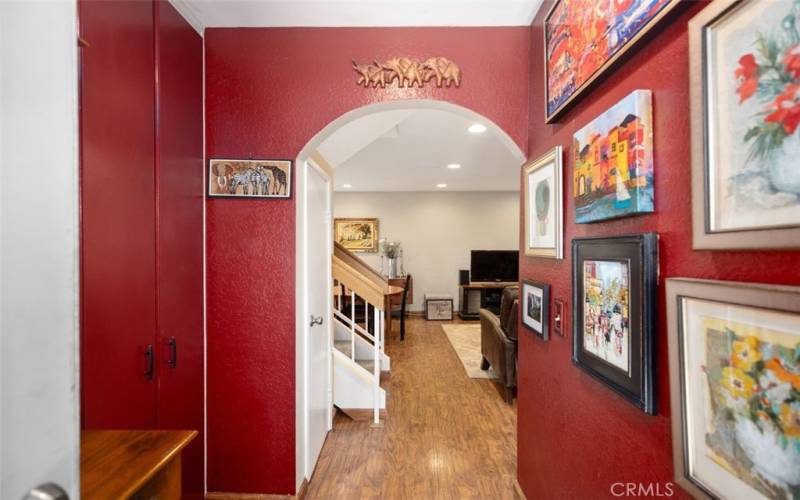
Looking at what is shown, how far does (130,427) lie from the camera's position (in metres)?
1.28

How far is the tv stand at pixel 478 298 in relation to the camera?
6.94 m

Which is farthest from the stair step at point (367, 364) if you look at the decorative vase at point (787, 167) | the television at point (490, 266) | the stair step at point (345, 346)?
the television at point (490, 266)

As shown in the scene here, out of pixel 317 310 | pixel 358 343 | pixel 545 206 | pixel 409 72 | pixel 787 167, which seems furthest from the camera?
pixel 358 343

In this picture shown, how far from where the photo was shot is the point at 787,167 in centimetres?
56

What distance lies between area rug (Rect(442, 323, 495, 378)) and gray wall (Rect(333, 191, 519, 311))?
1.25m

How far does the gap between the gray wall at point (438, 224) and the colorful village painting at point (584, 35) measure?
596 cm

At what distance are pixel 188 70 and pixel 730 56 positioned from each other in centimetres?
204

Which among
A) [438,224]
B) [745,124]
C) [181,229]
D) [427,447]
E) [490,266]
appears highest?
[438,224]

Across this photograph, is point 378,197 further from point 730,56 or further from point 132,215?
point 730,56

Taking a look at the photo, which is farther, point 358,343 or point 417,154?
point 417,154

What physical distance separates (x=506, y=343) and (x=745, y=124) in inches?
109

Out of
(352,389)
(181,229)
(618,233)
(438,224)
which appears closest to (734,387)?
(618,233)

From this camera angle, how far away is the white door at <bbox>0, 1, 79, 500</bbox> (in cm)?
43

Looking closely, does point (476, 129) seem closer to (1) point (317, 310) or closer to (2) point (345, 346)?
(1) point (317, 310)
